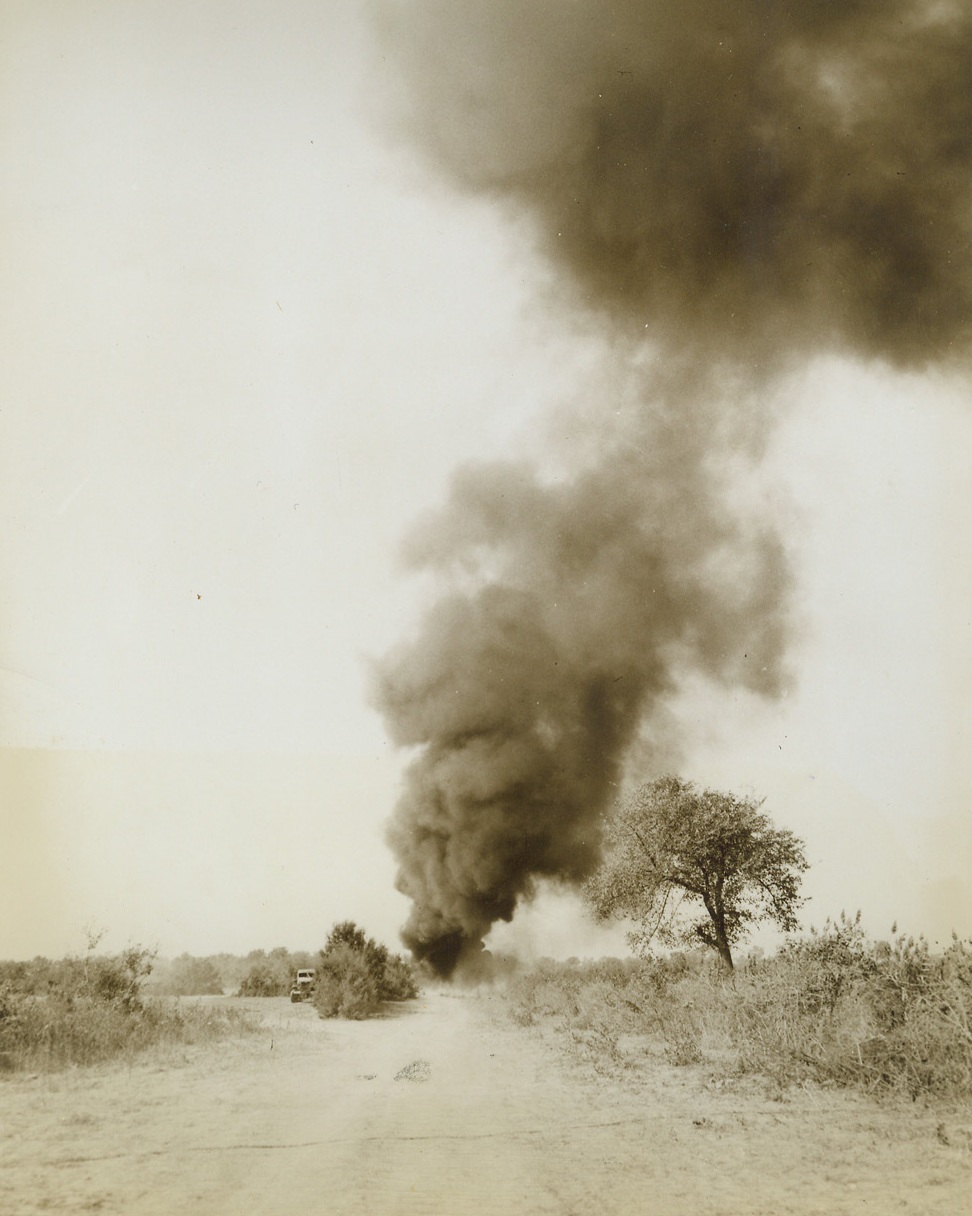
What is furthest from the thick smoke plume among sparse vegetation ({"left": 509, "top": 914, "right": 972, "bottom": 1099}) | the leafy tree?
sparse vegetation ({"left": 509, "top": 914, "right": 972, "bottom": 1099})

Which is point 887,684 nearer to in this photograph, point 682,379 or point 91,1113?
point 682,379

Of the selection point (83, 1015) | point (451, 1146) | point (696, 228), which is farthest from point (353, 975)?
point (696, 228)

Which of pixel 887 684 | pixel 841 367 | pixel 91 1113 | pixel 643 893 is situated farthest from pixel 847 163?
pixel 91 1113

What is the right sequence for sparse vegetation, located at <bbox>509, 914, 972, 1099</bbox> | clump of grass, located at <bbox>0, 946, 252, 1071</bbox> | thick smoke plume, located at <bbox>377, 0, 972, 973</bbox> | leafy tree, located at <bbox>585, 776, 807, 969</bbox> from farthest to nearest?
1. leafy tree, located at <bbox>585, 776, 807, 969</bbox>
2. thick smoke plume, located at <bbox>377, 0, 972, 973</bbox>
3. clump of grass, located at <bbox>0, 946, 252, 1071</bbox>
4. sparse vegetation, located at <bbox>509, 914, 972, 1099</bbox>

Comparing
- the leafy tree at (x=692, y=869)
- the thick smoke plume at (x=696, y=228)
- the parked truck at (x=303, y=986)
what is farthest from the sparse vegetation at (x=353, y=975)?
the leafy tree at (x=692, y=869)

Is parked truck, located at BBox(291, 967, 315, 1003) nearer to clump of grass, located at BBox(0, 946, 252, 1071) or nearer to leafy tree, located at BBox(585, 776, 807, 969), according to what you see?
clump of grass, located at BBox(0, 946, 252, 1071)
